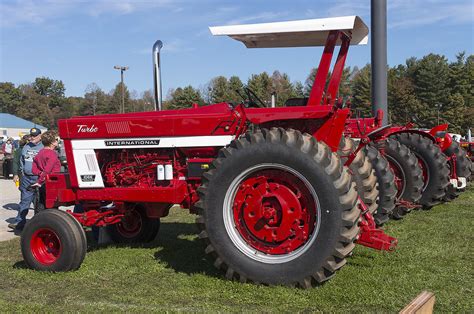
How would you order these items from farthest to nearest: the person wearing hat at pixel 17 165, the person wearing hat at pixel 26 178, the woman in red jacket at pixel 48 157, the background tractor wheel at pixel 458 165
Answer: the background tractor wheel at pixel 458 165
the person wearing hat at pixel 17 165
the person wearing hat at pixel 26 178
the woman in red jacket at pixel 48 157

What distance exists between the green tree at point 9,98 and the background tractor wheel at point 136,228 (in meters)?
100

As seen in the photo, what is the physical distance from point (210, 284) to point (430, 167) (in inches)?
242

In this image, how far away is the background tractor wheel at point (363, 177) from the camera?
589 centimetres

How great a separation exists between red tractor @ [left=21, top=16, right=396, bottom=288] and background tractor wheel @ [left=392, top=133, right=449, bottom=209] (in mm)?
3511

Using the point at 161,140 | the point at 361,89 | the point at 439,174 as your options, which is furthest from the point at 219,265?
the point at 361,89

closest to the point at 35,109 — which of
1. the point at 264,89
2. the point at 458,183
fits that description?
the point at 264,89

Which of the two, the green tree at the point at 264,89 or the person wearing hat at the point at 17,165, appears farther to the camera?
the person wearing hat at the point at 17,165

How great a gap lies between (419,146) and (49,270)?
22.7ft

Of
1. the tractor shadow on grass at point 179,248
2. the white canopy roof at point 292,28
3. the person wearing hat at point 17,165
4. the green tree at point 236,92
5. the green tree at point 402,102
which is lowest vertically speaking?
the tractor shadow on grass at point 179,248

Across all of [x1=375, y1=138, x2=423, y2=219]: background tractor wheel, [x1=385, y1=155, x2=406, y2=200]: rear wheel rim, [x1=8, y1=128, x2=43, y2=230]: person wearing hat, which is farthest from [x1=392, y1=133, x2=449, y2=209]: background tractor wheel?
[x1=8, y1=128, x2=43, y2=230]: person wearing hat

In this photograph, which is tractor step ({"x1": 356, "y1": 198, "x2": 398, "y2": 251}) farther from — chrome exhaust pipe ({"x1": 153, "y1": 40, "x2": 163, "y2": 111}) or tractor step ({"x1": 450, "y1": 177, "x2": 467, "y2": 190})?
tractor step ({"x1": 450, "y1": 177, "x2": 467, "y2": 190})

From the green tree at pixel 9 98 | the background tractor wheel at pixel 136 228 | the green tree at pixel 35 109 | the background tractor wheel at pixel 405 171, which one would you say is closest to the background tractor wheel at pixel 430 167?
the background tractor wheel at pixel 405 171

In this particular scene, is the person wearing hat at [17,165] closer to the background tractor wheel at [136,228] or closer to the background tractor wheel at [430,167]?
the background tractor wheel at [136,228]

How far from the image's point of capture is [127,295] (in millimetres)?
4262
